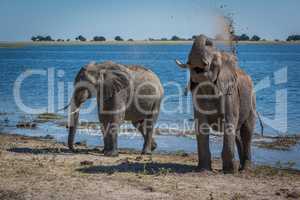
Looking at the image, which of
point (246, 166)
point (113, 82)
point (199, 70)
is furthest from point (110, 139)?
point (199, 70)

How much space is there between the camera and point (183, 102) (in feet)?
108

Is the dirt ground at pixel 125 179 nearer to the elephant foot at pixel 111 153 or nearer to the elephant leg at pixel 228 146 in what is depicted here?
the elephant leg at pixel 228 146

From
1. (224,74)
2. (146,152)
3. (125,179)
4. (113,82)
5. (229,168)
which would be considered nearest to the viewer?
(125,179)

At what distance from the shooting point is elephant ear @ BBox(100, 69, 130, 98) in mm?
16172

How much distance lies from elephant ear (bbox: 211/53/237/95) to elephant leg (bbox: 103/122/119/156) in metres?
4.17

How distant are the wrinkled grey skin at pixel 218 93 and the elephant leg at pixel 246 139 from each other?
0.37 metres

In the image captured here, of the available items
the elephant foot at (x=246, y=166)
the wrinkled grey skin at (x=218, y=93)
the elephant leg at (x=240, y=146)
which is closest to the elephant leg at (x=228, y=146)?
the wrinkled grey skin at (x=218, y=93)

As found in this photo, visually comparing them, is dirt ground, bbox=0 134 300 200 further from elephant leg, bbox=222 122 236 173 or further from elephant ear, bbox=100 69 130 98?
elephant ear, bbox=100 69 130 98

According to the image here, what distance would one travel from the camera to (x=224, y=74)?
12.6 m

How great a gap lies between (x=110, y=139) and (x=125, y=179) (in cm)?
420

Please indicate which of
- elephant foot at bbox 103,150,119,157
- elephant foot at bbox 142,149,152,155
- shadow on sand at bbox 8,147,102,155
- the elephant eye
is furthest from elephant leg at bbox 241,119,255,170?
shadow on sand at bbox 8,147,102,155

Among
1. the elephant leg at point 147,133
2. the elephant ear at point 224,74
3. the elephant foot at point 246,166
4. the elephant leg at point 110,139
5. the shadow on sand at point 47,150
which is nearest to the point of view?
the elephant ear at point 224,74

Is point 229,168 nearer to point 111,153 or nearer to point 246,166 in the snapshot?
point 246,166

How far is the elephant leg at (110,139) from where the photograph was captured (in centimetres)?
1582
